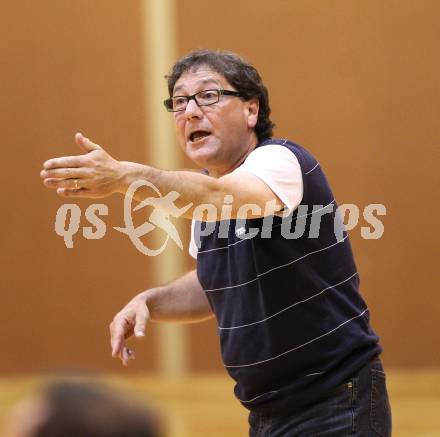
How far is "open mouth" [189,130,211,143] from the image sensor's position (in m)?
2.53

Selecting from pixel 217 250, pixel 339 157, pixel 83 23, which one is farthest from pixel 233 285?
pixel 83 23

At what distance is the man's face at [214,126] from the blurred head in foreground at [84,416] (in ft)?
5.47

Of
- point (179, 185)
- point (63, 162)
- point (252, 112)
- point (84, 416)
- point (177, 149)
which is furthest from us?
point (177, 149)

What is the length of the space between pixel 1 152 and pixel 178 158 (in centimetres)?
117

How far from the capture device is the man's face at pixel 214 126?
2510 mm

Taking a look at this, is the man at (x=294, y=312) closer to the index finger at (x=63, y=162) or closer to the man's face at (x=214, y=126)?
the man's face at (x=214, y=126)

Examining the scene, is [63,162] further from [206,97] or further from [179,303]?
[179,303]

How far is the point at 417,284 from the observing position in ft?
17.6

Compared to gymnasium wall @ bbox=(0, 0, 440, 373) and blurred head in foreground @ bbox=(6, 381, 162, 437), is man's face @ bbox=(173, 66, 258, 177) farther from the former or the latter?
gymnasium wall @ bbox=(0, 0, 440, 373)

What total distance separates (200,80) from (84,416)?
1822 mm

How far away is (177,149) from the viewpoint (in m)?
5.52

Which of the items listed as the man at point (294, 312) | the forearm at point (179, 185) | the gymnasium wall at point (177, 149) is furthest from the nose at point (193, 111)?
the gymnasium wall at point (177, 149)

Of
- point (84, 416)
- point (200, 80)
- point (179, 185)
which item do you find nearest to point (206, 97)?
point (200, 80)

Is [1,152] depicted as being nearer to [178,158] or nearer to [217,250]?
[178,158]
